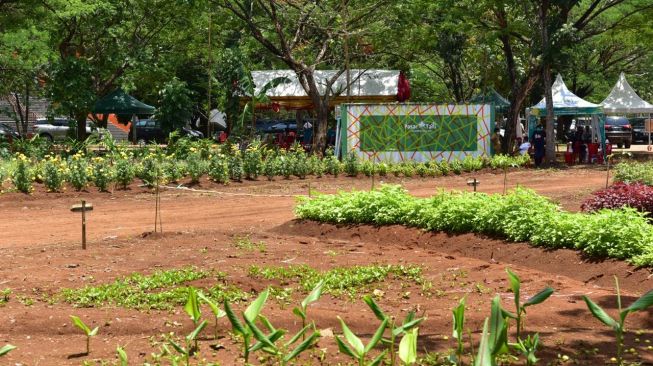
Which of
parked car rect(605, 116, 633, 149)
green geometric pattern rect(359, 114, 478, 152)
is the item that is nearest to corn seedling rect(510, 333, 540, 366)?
green geometric pattern rect(359, 114, 478, 152)

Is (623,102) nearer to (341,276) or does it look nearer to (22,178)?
(22,178)

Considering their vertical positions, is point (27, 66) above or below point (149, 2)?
below

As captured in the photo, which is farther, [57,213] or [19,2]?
[19,2]

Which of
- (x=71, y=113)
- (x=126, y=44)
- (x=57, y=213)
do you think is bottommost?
(x=57, y=213)

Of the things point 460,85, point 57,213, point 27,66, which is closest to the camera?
point 57,213

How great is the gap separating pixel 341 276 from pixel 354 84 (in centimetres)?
2645

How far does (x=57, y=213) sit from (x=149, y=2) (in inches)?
703

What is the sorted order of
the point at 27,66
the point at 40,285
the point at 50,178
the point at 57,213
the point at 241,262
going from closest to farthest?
the point at 40,285 < the point at 241,262 < the point at 57,213 < the point at 50,178 < the point at 27,66

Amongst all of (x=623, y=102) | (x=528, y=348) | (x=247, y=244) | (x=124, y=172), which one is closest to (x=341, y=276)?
(x=247, y=244)

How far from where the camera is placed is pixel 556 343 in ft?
21.8

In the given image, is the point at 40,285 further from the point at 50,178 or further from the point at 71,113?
the point at 71,113

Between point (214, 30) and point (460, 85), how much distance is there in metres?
12.8

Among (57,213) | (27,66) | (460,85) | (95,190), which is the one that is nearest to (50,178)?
(95,190)

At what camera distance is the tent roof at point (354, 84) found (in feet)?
117
